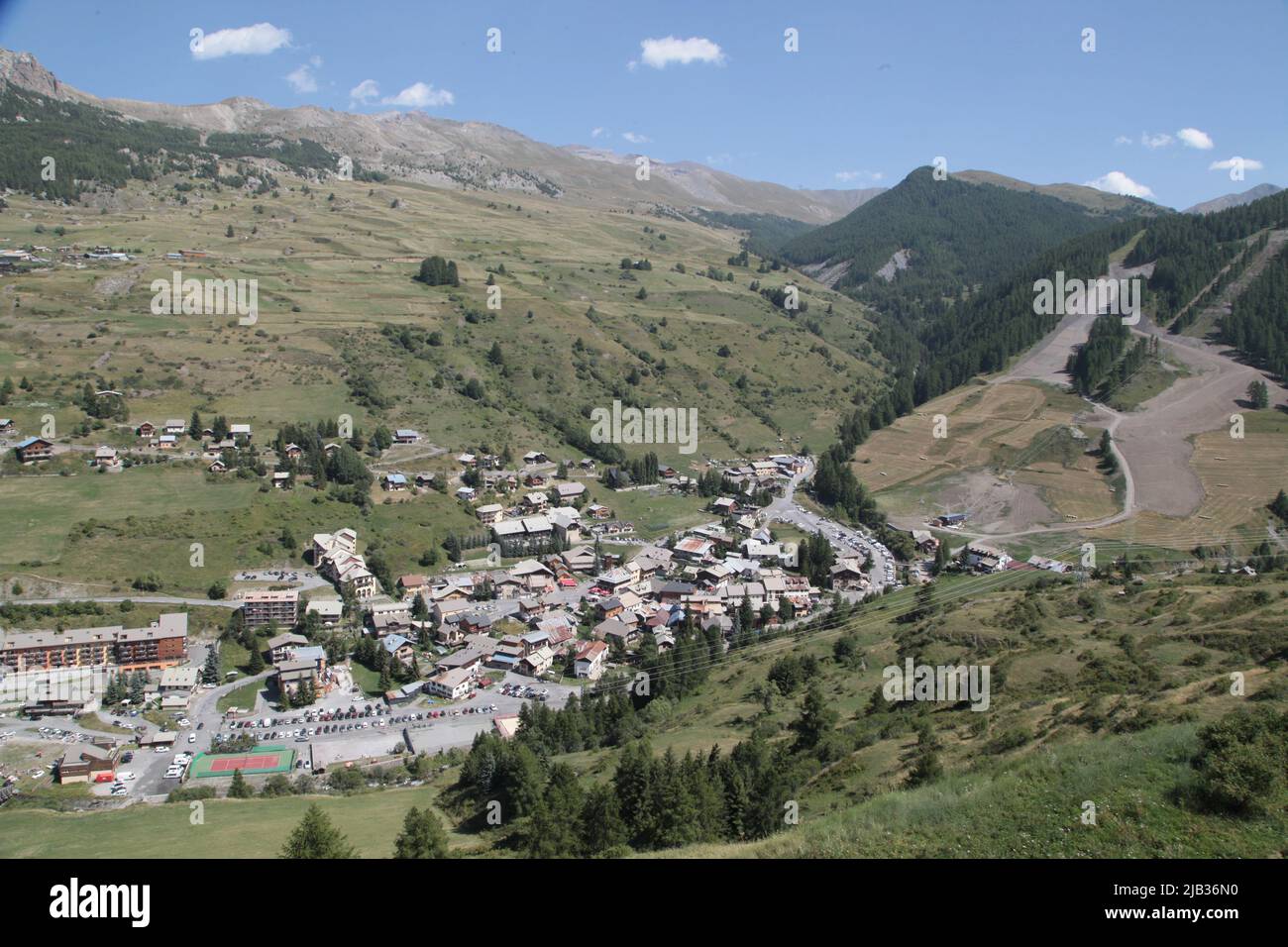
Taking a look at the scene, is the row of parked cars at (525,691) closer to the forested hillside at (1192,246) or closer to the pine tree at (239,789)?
the pine tree at (239,789)

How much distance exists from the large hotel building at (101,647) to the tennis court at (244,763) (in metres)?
9.07

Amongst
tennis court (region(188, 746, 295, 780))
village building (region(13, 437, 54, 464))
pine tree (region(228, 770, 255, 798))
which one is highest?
village building (region(13, 437, 54, 464))

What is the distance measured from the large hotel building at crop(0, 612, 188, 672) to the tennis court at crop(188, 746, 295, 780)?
357 inches

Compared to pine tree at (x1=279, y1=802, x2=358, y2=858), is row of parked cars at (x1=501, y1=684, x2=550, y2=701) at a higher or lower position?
lower

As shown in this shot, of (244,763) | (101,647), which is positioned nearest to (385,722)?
(244,763)

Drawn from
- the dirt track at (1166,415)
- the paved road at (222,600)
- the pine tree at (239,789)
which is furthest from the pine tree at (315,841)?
the dirt track at (1166,415)

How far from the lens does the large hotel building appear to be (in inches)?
1528

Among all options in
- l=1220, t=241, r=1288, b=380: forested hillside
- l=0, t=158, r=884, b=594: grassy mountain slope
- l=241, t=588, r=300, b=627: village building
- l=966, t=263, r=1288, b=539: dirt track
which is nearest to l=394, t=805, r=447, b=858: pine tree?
l=241, t=588, r=300, b=627: village building

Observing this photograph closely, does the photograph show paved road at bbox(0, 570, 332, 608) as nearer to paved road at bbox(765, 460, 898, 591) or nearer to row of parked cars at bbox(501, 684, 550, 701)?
row of parked cars at bbox(501, 684, 550, 701)

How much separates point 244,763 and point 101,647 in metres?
12.0

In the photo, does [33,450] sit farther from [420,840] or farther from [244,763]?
[420,840]

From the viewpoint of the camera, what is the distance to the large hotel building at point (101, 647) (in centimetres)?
3881

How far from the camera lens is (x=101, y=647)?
40219 mm
